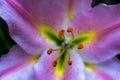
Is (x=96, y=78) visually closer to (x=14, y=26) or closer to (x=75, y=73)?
(x=75, y=73)

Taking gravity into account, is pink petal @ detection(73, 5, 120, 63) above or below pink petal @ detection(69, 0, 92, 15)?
below

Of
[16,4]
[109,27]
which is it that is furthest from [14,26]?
[109,27]

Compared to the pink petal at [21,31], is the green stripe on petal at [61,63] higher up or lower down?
lower down

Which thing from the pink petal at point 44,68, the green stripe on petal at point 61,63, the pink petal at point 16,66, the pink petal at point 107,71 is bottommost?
the pink petal at point 107,71

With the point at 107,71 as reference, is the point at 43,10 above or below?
above

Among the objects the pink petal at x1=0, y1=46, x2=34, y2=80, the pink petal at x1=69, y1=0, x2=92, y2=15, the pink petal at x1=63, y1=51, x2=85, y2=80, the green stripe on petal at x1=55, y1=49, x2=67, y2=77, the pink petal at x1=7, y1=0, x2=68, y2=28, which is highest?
the pink petal at x1=7, y1=0, x2=68, y2=28
